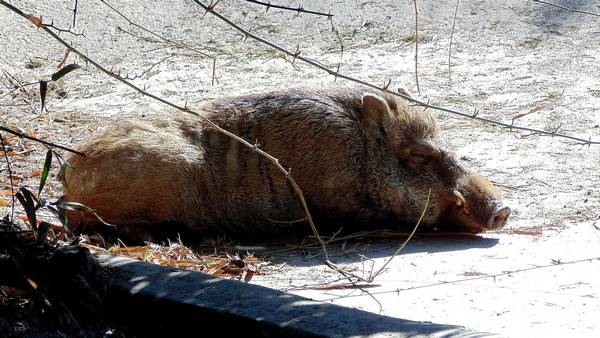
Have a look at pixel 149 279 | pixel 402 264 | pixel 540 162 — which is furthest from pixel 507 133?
pixel 149 279

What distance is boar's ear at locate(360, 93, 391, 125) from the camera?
7.74 meters

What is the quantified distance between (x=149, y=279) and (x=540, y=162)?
191 inches

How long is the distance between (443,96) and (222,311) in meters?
6.66

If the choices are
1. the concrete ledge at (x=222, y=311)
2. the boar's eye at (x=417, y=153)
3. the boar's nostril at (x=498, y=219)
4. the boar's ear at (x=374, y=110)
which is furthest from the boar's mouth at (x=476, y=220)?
the concrete ledge at (x=222, y=311)

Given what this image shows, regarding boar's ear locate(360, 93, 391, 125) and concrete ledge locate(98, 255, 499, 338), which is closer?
concrete ledge locate(98, 255, 499, 338)

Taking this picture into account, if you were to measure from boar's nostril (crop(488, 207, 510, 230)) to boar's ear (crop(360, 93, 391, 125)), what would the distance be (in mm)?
1149

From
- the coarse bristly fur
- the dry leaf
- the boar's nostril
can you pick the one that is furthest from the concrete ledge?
the boar's nostril

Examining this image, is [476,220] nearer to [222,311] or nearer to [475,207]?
[475,207]

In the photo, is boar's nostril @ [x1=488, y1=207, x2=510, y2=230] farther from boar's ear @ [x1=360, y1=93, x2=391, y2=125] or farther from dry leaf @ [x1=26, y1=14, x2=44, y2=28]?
dry leaf @ [x1=26, y1=14, x2=44, y2=28]

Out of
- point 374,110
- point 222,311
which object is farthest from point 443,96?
point 222,311

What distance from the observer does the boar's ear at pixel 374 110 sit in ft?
25.4

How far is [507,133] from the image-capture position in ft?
31.1

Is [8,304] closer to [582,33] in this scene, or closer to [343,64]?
[343,64]

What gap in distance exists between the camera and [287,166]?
24.8ft
